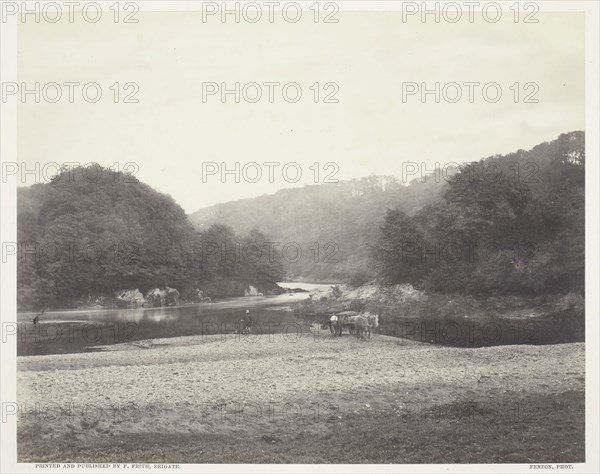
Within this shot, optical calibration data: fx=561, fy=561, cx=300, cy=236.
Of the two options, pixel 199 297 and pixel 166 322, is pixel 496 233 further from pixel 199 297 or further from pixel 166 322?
pixel 166 322

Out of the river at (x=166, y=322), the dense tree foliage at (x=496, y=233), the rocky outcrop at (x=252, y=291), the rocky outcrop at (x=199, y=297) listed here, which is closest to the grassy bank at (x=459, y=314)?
the dense tree foliage at (x=496, y=233)

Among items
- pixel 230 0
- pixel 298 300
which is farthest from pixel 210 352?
pixel 230 0

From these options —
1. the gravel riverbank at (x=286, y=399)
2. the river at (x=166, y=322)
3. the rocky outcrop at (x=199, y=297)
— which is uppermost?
the rocky outcrop at (x=199, y=297)

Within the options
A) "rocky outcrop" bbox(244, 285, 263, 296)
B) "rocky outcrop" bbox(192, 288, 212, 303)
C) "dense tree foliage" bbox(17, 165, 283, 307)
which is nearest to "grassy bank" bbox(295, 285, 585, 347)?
"rocky outcrop" bbox(244, 285, 263, 296)

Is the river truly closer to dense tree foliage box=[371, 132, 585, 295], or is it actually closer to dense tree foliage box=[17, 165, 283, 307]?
dense tree foliage box=[17, 165, 283, 307]

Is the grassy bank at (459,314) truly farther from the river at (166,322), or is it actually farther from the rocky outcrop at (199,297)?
the rocky outcrop at (199,297)

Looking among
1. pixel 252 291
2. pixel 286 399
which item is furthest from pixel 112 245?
pixel 286 399

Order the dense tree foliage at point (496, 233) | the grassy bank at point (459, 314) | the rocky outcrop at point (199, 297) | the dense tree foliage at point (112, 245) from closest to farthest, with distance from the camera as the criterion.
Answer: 1. the dense tree foliage at point (112, 245)
2. the dense tree foliage at point (496, 233)
3. the grassy bank at point (459, 314)
4. the rocky outcrop at point (199, 297)
